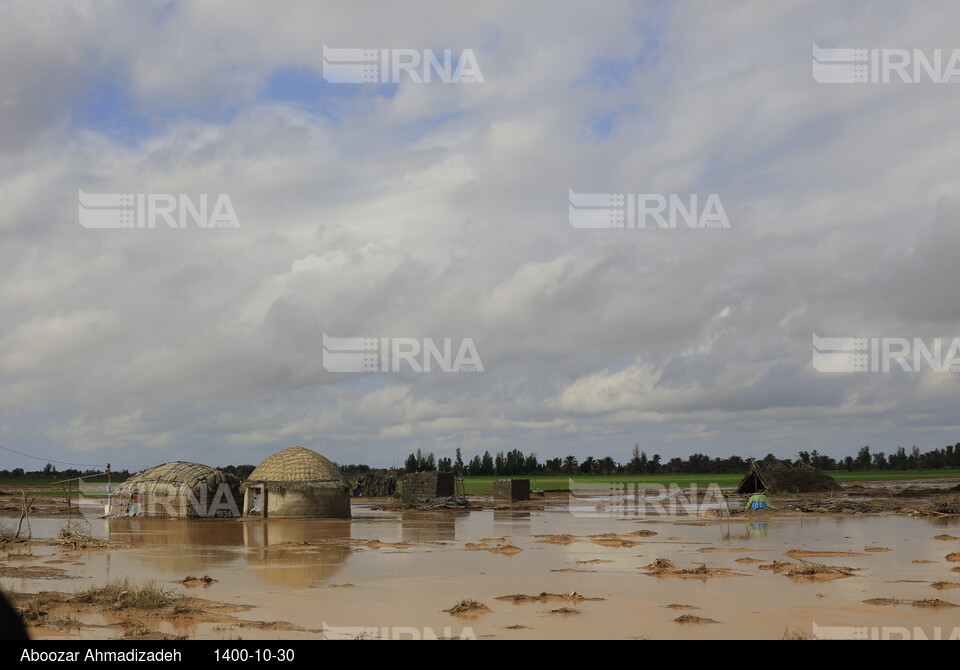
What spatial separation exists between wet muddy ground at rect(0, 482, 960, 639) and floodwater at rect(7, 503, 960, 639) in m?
0.06

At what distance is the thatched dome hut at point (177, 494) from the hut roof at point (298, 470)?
82.7 inches

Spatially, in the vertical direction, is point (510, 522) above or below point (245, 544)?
below

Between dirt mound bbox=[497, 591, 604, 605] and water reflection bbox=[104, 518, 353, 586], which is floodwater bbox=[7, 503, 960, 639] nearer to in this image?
water reflection bbox=[104, 518, 353, 586]

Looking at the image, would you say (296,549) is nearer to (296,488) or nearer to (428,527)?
(428,527)

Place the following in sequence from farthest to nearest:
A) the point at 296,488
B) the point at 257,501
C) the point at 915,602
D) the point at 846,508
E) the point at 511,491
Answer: the point at 511,491
the point at 846,508
the point at 257,501
the point at 296,488
the point at 915,602

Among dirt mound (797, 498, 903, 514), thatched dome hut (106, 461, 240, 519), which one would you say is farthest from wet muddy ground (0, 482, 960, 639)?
dirt mound (797, 498, 903, 514)

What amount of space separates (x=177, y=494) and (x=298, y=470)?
226 inches

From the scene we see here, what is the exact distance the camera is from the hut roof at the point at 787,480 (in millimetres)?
53000

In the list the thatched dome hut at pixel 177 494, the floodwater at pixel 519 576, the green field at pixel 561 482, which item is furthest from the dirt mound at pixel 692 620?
the green field at pixel 561 482

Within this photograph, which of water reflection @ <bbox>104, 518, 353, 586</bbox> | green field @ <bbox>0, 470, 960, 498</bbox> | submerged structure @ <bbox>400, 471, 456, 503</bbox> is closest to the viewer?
water reflection @ <bbox>104, 518, 353, 586</bbox>

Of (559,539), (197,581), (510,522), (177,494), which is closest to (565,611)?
(197,581)

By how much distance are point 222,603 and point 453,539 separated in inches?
555

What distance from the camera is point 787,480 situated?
55594mm

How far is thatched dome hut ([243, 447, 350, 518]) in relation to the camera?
3516 cm
